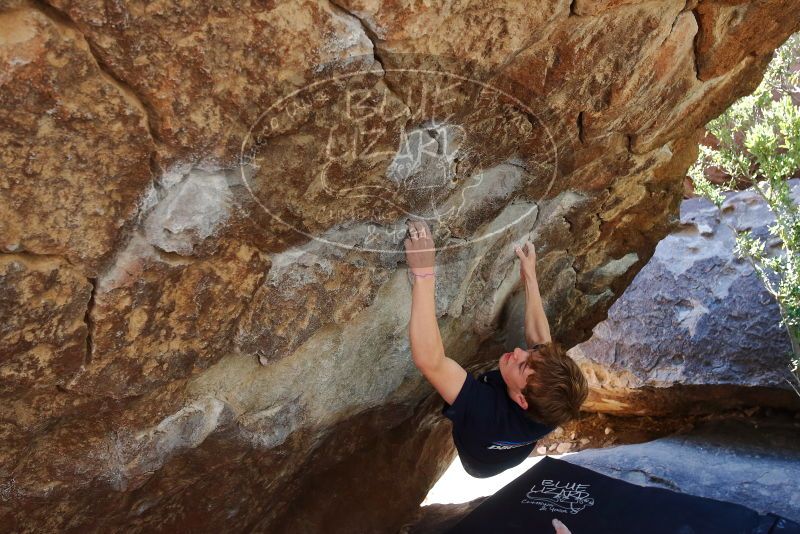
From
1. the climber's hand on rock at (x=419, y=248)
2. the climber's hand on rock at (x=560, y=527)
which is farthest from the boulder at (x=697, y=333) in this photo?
the climber's hand on rock at (x=419, y=248)

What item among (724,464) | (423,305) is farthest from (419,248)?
(724,464)

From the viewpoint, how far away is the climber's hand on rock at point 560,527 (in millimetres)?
2715

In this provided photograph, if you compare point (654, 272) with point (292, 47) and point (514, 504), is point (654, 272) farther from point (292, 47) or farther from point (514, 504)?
point (292, 47)

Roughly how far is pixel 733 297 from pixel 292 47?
437 cm

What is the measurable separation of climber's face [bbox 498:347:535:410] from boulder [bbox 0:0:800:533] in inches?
12.2

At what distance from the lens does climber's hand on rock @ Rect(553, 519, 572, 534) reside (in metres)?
2.71

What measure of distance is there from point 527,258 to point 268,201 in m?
1.33

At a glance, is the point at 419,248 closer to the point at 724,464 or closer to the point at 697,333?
the point at 724,464

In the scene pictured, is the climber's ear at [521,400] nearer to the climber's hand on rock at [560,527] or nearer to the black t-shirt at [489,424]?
the black t-shirt at [489,424]

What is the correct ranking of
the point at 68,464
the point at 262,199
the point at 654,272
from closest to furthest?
the point at 262,199
the point at 68,464
the point at 654,272

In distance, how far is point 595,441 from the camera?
5.78 metres

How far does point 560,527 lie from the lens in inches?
107

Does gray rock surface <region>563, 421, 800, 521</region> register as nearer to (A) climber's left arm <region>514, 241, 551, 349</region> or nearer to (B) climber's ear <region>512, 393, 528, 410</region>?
(A) climber's left arm <region>514, 241, 551, 349</region>

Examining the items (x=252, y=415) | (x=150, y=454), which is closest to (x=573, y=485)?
(x=252, y=415)
